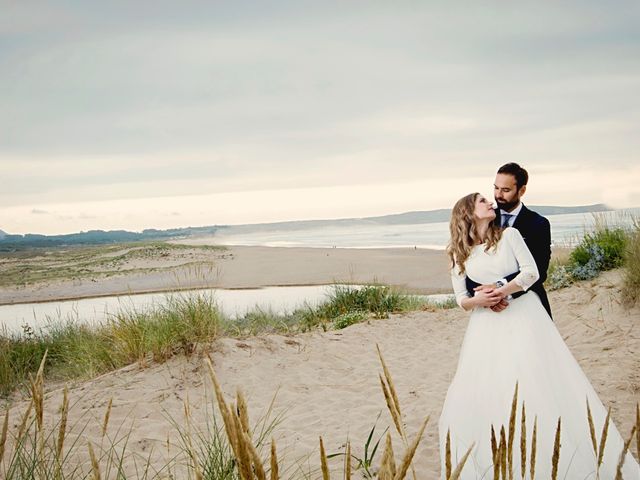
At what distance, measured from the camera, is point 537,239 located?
3805 mm

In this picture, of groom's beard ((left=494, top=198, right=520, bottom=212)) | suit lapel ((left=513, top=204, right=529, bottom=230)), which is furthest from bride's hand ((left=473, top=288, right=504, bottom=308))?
groom's beard ((left=494, top=198, right=520, bottom=212))

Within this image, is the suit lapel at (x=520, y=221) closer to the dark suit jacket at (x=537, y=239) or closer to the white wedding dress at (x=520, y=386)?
the dark suit jacket at (x=537, y=239)

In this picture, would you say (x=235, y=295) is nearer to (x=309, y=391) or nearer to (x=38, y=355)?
(x=38, y=355)

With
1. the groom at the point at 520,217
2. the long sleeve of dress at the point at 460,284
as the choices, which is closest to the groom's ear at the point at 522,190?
the groom at the point at 520,217

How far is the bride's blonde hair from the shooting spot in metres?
3.60

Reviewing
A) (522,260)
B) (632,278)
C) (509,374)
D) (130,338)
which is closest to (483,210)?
(522,260)

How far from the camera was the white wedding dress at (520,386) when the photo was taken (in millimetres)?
3170

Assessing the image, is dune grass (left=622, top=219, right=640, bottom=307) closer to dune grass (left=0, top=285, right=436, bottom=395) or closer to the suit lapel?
dune grass (left=0, top=285, right=436, bottom=395)

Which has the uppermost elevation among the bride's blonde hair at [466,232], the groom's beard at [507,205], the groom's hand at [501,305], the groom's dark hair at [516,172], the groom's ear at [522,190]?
the groom's dark hair at [516,172]

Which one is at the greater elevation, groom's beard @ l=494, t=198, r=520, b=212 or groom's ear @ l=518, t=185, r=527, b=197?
groom's ear @ l=518, t=185, r=527, b=197

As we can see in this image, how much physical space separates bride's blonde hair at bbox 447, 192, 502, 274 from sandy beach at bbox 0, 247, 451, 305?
12.6 meters

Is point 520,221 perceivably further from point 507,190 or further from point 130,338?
point 130,338

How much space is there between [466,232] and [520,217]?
0.50m

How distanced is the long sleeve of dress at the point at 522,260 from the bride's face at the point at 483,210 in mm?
146
